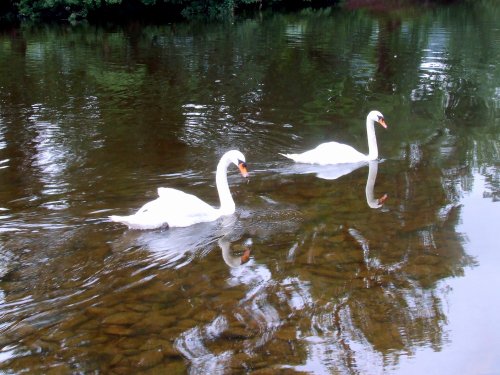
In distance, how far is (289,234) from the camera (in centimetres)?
831

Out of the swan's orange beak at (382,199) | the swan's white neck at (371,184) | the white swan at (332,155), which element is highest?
the white swan at (332,155)

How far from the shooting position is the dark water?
603 centimetres

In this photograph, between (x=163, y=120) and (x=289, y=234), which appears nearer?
(x=289, y=234)

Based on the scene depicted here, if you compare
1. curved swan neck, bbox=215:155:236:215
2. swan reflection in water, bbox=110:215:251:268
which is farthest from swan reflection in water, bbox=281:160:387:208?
swan reflection in water, bbox=110:215:251:268

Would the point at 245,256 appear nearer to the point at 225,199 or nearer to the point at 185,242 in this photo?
the point at 185,242

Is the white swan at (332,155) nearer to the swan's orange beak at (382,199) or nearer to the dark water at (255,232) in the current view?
the dark water at (255,232)

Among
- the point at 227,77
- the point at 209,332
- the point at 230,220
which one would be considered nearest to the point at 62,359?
the point at 209,332

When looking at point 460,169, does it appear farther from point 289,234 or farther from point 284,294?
point 284,294

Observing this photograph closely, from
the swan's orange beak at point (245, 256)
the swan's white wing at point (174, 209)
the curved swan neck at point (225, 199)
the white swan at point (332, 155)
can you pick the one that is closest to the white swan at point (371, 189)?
the white swan at point (332, 155)

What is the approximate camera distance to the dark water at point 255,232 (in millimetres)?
6031

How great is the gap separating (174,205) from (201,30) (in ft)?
90.9

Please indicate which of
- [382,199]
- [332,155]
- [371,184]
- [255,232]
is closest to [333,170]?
[332,155]

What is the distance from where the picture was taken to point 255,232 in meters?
8.44

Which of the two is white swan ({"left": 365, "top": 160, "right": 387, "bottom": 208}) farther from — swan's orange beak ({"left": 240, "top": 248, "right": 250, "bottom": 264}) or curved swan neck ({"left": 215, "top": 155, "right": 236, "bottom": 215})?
swan's orange beak ({"left": 240, "top": 248, "right": 250, "bottom": 264})
